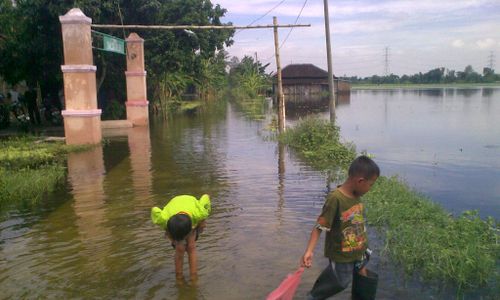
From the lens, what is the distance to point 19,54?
19.6m

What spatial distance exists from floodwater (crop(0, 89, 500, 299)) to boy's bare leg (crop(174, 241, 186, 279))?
0.37ft

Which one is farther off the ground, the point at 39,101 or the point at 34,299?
the point at 39,101

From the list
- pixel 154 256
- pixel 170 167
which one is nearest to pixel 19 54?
pixel 170 167

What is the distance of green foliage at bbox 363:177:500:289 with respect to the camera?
4664mm

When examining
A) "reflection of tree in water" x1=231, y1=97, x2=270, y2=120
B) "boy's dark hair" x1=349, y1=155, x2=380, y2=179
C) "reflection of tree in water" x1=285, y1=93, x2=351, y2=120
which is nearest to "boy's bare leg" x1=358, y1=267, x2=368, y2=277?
"boy's dark hair" x1=349, y1=155, x2=380, y2=179

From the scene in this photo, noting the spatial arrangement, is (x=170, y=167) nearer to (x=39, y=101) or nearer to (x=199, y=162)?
(x=199, y=162)

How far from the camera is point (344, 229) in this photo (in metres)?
3.73

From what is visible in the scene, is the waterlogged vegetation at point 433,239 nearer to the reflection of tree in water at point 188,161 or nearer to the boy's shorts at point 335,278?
the boy's shorts at point 335,278

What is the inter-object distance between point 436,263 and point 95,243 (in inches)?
171

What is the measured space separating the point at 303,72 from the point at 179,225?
62288mm

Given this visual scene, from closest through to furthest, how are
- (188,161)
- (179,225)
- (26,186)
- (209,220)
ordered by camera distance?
1. (179,225)
2. (209,220)
3. (26,186)
4. (188,161)

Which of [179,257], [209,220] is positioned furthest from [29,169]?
[179,257]

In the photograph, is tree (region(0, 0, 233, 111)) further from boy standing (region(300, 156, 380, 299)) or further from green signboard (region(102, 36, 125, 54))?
boy standing (region(300, 156, 380, 299))

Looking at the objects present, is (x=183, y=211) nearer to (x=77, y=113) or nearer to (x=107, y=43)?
(x=77, y=113)
